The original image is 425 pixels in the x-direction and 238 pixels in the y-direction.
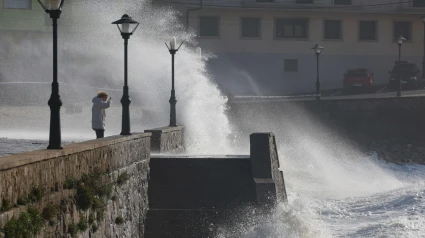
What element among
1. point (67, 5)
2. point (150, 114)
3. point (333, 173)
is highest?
point (67, 5)

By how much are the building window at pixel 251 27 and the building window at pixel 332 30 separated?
396 cm

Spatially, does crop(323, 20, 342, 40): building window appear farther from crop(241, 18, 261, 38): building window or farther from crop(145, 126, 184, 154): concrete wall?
crop(145, 126, 184, 154): concrete wall

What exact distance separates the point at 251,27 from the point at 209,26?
2493 millimetres

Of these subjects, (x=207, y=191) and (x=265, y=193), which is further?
(x=207, y=191)

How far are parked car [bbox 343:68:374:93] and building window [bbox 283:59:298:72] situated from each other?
5.00 metres

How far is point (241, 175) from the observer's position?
16906 millimetres

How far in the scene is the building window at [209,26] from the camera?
2111 inches

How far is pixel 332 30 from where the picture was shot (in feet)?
183

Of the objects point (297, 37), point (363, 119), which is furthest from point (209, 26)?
point (363, 119)

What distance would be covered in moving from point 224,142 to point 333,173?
7036mm

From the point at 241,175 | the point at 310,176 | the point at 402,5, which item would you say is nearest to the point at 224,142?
the point at 310,176

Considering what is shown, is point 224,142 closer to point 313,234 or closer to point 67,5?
point 313,234

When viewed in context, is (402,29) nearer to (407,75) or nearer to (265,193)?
(407,75)

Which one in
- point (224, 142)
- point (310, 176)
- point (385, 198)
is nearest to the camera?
point (385, 198)
